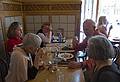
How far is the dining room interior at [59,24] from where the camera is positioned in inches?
66.7

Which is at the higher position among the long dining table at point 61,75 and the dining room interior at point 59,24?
the dining room interior at point 59,24

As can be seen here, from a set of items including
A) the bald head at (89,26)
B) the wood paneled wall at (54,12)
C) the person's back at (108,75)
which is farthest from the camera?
the wood paneled wall at (54,12)

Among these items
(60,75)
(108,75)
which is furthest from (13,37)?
(108,75)

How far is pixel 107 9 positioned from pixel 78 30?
1.73 m

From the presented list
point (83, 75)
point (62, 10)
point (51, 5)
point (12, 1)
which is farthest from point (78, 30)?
point (83, 75)

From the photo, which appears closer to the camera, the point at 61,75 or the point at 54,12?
the point at 61,75

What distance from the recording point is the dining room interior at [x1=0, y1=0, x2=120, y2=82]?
1.69 m

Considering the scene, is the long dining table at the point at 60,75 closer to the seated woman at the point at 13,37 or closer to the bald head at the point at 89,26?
the bald head at the point at 89,26

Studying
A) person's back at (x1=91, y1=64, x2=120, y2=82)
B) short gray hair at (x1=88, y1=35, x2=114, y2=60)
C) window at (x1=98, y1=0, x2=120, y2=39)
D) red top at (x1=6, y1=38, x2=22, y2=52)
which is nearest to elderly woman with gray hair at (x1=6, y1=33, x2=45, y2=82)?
short gray hair at (x1=88, y1=35, x2=114, y2=60)

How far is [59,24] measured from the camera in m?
4.00

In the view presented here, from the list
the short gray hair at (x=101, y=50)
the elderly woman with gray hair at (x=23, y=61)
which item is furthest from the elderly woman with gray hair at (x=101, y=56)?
the elderly woman with gray hair at (x=23, y=61)

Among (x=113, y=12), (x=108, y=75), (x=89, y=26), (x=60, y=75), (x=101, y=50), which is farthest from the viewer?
(x=113, y=12)

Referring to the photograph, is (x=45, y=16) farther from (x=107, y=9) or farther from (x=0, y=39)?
(x=107, y=9)

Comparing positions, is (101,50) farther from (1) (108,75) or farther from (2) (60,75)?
(2) (60,75)
